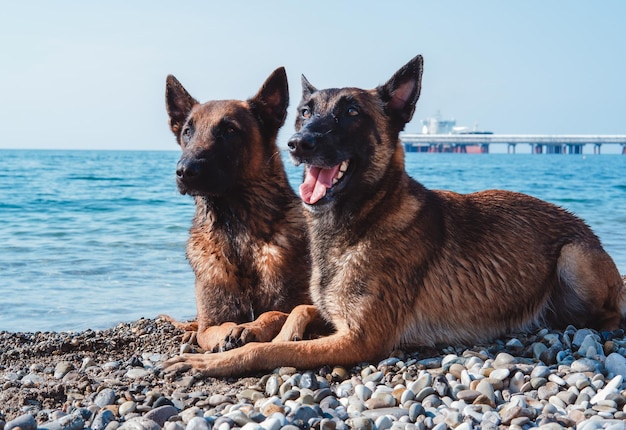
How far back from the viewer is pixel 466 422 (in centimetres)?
374

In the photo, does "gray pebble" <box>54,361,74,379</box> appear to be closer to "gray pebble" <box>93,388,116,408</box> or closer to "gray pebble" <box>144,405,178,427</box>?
"gray pebble" <box>93,388,116,408</box>

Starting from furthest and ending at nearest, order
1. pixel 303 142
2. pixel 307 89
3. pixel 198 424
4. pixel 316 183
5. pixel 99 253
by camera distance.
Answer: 1. pixel 99 253
2. pixel 307 89
3. pixel 316 183
4. pixel 303 142
5. pixel 198 424

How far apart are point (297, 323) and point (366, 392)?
0.90m

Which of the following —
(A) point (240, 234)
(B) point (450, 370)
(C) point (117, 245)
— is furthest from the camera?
(C) point (117, 245)

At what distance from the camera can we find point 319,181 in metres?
4.84

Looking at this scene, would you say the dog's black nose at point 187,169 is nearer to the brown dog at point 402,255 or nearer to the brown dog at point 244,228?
the brown dog at point 244,228

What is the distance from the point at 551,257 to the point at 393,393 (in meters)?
2.00

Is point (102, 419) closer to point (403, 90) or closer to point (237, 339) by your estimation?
point (237, 339)

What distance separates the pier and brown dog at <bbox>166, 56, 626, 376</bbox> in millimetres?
107986

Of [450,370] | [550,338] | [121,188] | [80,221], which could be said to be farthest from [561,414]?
[121,188]

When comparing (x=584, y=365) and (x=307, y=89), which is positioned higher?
(x=307, y=89)

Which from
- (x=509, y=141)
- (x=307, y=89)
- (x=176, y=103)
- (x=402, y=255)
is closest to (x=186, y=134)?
(x=176, y=103)

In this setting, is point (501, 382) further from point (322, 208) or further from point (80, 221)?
point (80, 221)

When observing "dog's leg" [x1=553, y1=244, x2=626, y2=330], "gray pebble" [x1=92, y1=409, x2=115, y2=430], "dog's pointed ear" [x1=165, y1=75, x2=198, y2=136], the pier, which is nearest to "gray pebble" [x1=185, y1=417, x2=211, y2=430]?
"gray pebble" [x1=92, y1=409, x2=115, y2=430]
